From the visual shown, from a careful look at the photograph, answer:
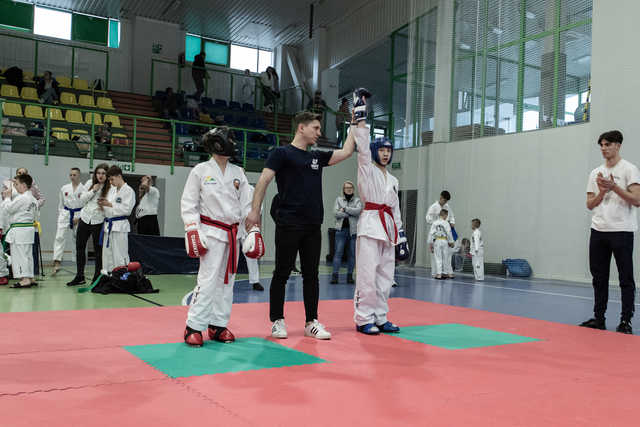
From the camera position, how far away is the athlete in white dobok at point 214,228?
3838 mm

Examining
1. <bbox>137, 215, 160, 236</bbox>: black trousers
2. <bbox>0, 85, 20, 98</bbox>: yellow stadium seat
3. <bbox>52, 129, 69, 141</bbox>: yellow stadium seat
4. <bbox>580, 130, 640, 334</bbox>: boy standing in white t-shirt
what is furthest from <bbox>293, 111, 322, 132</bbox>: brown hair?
<bbox>0, 85, 20, 98</bbox>: yellow stadium seat

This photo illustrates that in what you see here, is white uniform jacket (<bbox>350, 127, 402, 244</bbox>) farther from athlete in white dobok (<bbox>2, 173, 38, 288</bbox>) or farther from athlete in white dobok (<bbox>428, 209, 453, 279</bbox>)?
athlete in white dobok (<bbox>428, 209, 453, 279</bbox>)

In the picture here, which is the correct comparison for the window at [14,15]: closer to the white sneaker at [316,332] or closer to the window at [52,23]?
the window at [52,23]

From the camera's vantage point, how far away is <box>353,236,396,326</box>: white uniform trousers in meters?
4.52

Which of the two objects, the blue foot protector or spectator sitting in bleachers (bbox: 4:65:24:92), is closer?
the blue foot protector

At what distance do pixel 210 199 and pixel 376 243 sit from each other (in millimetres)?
1494

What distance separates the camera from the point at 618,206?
4941 millimetres

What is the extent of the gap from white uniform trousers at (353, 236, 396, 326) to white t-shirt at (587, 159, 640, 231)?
2.06 m

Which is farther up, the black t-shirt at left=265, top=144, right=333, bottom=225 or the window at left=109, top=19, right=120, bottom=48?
the window at left=109, top=19, right=120, bottom=48

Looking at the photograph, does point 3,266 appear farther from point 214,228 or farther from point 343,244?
point 214,228

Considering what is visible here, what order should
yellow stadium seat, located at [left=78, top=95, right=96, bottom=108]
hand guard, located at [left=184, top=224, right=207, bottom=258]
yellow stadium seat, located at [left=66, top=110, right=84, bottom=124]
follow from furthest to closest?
yellow stadium seat, located at [left=78, top=95, right=96, bottom=108] < yellow stadium seat, located at [left=66, top=110, right=84, bottom=124] < hand guard, located at [left=184, top=224, right=207, bottom=258]

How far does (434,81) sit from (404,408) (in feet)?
41.2

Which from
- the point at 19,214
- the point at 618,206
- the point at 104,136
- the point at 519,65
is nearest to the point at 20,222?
the point at 19,214

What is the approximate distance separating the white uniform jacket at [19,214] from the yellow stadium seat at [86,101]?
10.3 meters
